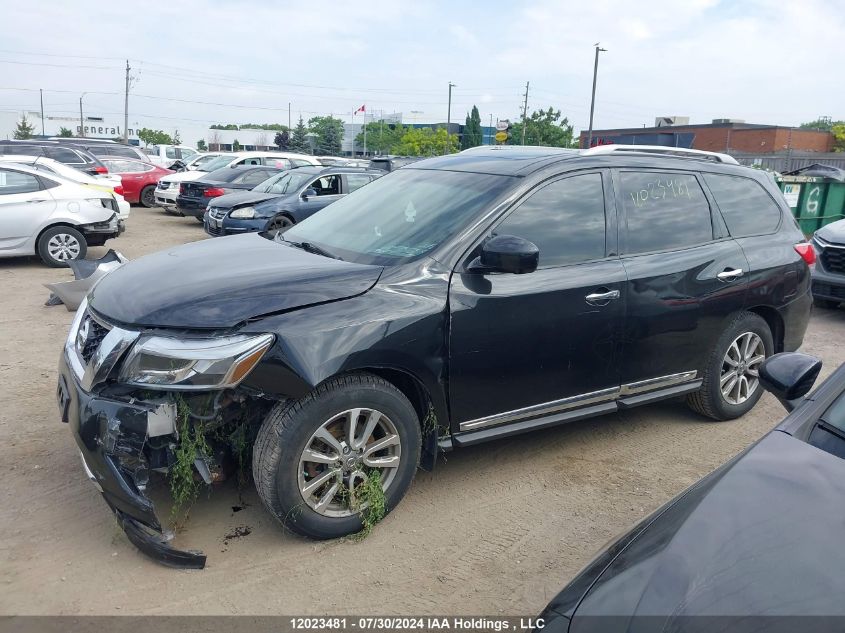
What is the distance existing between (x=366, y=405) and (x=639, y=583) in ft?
5.47

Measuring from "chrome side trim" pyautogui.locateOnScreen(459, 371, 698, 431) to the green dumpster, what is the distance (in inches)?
474

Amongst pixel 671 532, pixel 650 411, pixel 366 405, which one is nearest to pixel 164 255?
pixel 366 405

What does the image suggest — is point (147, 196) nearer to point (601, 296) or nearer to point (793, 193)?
point (793, 193)

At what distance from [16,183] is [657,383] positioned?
9489 millimetres

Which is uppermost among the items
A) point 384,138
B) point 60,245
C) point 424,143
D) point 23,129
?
point 384,138

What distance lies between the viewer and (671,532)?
198cm

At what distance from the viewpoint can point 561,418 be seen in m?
3.97

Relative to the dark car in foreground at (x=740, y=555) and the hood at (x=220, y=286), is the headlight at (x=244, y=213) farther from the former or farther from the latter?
the dark car in foreground at (x=740, y=555)

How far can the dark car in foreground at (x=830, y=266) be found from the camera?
335 inches

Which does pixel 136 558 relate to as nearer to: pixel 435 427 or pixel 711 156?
pixel 435 427

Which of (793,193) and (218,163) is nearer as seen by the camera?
(793,193)

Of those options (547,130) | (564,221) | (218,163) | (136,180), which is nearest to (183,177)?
(136,180)

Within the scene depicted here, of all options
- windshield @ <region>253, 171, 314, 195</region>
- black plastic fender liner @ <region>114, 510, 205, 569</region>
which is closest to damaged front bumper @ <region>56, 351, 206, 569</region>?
black plastic fender liner @ <region>114, 510, 205, 569</region>

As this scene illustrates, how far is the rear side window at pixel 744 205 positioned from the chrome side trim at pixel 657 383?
1.06 m
